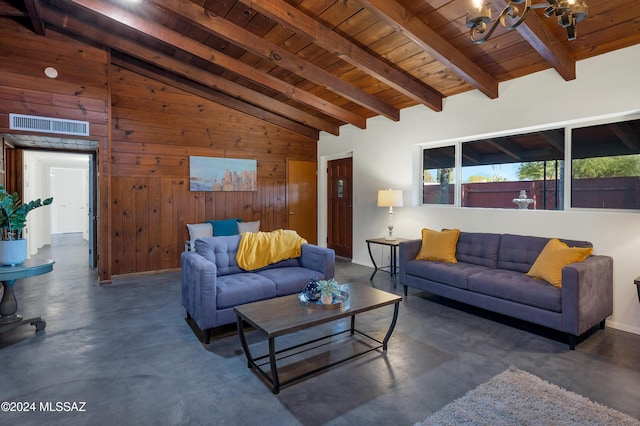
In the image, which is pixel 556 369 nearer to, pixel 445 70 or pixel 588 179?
pixel 588 179

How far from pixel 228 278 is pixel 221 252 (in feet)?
1.13

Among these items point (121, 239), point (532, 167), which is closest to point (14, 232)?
point (121, 239)

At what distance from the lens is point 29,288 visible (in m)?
4.41

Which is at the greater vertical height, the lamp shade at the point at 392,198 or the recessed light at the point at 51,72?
the recessed light at the point at 51,72

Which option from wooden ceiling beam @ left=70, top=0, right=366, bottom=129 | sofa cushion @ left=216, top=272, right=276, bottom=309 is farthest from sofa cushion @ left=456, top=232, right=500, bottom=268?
wooden ceiling beam @ left=70, top=0, right=366, bottom=129

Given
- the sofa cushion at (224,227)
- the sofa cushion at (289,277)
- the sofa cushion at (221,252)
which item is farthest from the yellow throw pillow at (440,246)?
the sofa cushion at (224,227)

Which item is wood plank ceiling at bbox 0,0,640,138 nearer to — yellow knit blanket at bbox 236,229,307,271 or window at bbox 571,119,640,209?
window at bbox 571,119,640,209

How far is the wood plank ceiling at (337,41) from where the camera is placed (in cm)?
300

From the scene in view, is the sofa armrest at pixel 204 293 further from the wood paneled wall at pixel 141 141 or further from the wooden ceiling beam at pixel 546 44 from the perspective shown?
the wooden ceiling beam at pixel 546 44

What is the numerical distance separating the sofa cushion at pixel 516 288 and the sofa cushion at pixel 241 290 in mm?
2007

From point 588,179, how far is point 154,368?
4.27 m

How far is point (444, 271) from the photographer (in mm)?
3730

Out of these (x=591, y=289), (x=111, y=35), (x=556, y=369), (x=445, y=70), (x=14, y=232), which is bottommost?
(x=556, y=369)

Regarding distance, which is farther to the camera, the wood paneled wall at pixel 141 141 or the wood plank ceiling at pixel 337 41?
the wood paneled wall at pixel 141 141
